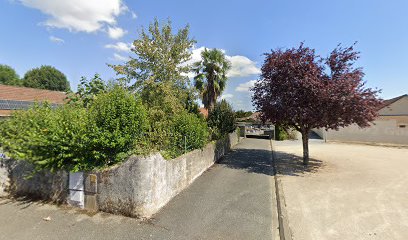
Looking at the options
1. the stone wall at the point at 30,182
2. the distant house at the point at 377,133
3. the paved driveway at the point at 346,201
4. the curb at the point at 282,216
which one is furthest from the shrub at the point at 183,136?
the distant house at the point at 377,133

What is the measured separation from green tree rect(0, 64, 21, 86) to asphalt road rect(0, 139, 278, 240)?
167ft

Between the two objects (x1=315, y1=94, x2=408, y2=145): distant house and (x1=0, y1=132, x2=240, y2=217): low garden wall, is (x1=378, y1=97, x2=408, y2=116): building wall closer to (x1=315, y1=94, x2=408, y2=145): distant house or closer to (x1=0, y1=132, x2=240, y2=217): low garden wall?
(x1=315, y1=94, x2=408, y2=145): distant house

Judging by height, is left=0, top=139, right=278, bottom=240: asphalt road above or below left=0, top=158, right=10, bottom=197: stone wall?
below

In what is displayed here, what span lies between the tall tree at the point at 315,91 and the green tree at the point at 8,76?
52390 mm

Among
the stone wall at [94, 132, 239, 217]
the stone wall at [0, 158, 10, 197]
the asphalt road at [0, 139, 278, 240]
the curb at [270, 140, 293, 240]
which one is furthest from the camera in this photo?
the stone wall at [0, 158, 10, 197]

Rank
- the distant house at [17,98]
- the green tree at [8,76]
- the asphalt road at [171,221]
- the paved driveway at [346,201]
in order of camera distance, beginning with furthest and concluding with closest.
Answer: the green tree at [8,76], the distant house at [17,98], the paved driveway at [346,201], the asphalt road at [171,221]

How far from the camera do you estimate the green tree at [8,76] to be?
43156mm

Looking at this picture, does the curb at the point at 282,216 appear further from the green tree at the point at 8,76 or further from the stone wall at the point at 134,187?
the green tree at the point at 8,76

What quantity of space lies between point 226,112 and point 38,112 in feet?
37.0

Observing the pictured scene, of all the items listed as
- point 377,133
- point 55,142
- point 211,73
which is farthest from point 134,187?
point 377,133

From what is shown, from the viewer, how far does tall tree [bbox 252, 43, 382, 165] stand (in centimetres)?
853

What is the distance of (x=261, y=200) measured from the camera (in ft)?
20.1

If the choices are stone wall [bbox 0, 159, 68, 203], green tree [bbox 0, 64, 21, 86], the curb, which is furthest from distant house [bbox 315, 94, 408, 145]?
green tree [bbox 0, 64, 21, 86]

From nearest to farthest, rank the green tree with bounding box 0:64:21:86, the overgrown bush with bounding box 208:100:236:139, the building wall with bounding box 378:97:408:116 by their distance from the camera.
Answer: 1. the overgrown bush with bounding box 208:100:236:139
2. the building wall with bounding box 378:97:408:116
3. the green tree with bounding box 0:64:21:86
